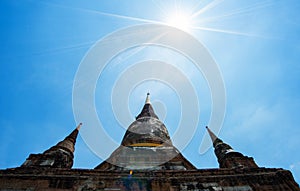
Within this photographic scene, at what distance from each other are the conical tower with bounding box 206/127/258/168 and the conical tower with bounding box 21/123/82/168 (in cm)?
902

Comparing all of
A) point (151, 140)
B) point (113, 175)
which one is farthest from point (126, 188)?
point (151, 140)

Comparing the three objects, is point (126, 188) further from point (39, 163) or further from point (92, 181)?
point (39, 163)

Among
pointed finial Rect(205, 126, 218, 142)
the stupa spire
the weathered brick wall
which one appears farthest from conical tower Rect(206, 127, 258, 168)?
the stupa spire

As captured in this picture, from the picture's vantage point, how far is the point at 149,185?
867 centimetres

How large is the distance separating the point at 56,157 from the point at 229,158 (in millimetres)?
9679

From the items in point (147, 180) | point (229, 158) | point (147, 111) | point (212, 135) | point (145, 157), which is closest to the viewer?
point (147, 180)

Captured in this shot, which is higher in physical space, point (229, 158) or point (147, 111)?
point (147, 111)

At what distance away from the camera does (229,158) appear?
11938 millimetres

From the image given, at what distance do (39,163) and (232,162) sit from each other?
10.2 meters

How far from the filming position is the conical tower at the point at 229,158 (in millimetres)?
11102

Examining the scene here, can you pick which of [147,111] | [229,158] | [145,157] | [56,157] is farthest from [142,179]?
[147,111]

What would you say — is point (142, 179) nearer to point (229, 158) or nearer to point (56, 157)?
point (56, 157)

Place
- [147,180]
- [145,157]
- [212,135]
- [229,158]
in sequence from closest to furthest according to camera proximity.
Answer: [147,180] → [229,158] → [145,157] → [212,135]

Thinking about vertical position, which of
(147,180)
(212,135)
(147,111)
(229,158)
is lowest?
(147,180)
